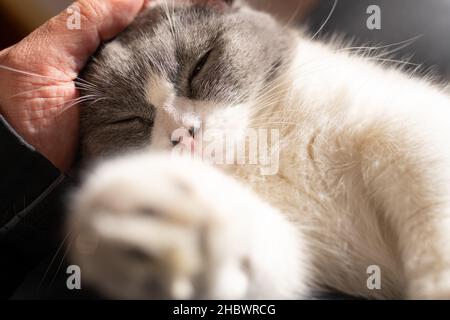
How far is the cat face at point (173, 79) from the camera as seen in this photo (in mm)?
758

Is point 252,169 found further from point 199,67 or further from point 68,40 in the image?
point 68,40

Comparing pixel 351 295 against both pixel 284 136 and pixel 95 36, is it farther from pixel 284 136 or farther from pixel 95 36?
pixel 95 36

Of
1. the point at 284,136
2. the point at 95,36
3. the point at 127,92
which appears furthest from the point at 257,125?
the point at 95,36

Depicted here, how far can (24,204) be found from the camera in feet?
2.36

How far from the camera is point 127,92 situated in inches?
32.3

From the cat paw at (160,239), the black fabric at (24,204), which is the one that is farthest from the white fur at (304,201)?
the black fabric at (24,204)

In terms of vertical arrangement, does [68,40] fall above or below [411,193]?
above

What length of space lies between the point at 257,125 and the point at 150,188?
0.35 m

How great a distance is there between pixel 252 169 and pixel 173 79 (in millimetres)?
212

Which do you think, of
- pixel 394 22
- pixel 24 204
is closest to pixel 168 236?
pixel 24 204

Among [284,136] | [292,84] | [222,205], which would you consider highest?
[292,84]

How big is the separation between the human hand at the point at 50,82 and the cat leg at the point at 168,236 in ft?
1.00

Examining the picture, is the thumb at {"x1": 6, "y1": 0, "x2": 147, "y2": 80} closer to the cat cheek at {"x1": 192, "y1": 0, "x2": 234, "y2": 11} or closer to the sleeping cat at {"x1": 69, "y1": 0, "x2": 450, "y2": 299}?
the sleeping cat at {"x1": 69, "y1": 0, "x2": 450, "y2": 299}
